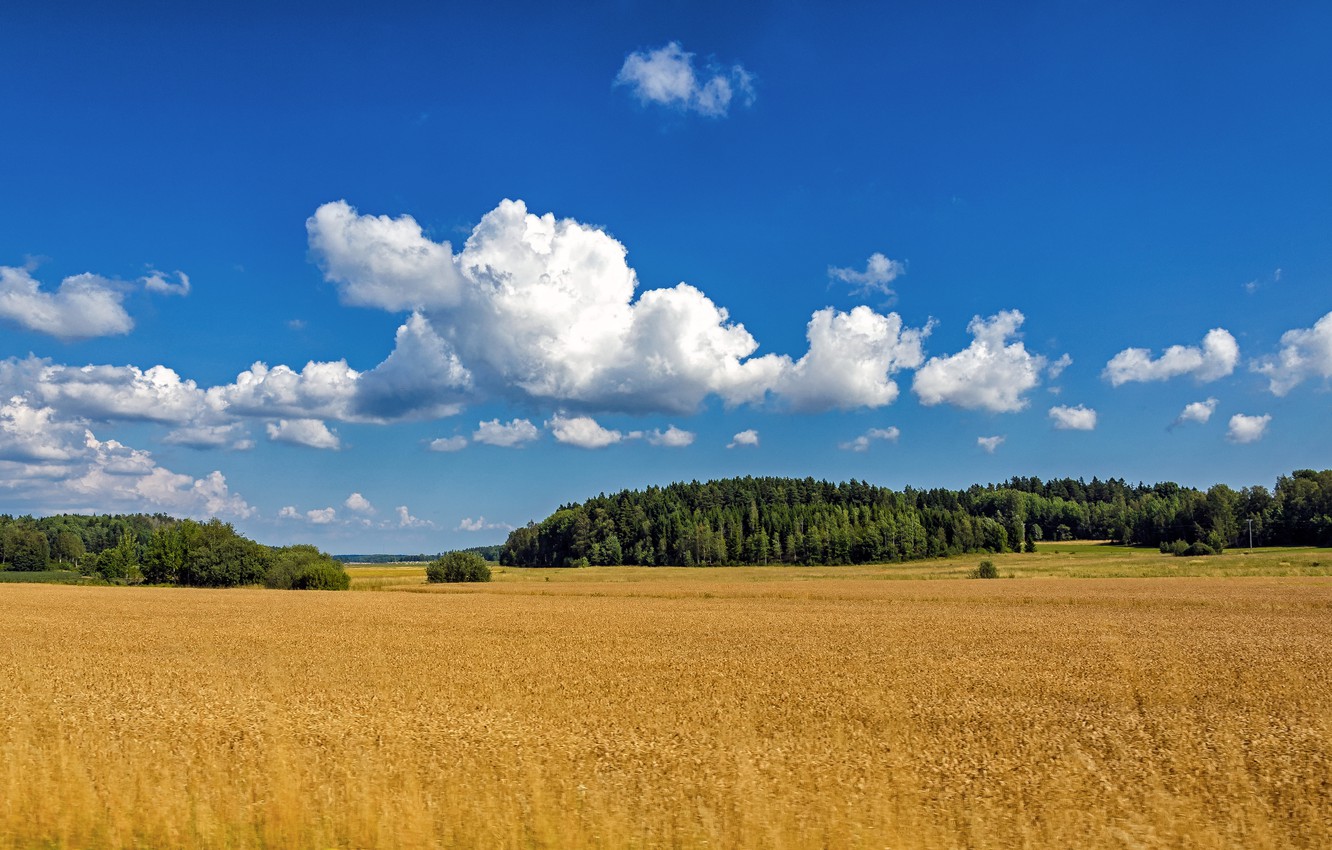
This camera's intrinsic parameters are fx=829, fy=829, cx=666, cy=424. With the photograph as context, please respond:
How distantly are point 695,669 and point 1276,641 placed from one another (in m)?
20.1

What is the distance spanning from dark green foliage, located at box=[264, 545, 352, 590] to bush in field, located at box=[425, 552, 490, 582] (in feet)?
28.0

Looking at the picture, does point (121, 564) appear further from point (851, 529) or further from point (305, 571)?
point (851, 529)

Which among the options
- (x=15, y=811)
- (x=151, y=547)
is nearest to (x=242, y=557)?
(x=151, y=547)

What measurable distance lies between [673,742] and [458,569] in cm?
7798

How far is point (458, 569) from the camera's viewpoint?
8619cm

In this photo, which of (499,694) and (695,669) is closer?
(499,694)

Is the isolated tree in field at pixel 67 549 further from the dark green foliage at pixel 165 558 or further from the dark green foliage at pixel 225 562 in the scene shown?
the dark green foliage at pixel 225 562

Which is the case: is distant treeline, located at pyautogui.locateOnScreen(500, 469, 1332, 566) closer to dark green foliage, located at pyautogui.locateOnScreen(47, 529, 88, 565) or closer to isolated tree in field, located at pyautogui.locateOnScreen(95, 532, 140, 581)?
isolated tree in field, located at pyautogui.locateOnScreen(95, 532, 140, 581)

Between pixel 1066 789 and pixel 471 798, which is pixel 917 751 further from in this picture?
pixel 471 798

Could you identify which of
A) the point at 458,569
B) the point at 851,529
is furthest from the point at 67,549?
the point at 851,529

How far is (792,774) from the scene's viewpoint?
10250 mm

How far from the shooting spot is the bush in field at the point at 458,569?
8562 cm

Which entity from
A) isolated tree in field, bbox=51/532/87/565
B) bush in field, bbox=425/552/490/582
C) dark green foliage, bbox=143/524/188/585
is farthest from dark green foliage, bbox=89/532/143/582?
isolated tree in field, bbox=51/532/87/565

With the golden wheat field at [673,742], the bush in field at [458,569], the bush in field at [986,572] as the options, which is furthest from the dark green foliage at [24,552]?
the bush in field at [986,572]
